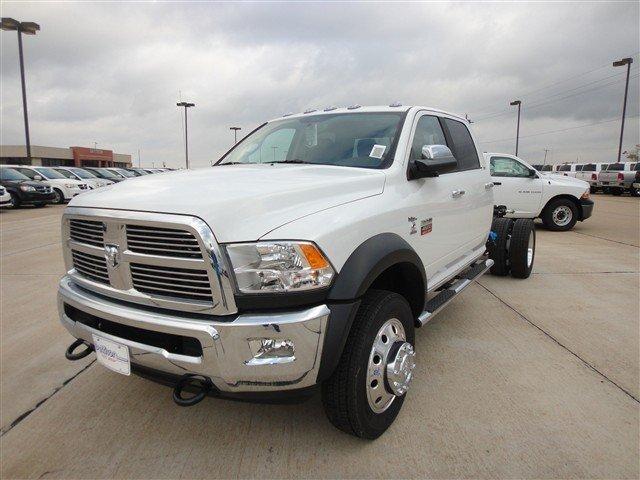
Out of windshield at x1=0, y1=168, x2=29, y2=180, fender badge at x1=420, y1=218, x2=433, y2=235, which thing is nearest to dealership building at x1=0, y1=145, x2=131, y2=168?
windshield at x1=0, y1=168, x2=29, y2=180

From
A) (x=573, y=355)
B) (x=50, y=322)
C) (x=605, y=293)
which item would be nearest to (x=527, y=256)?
(x=605, y=293)

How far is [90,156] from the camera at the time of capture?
2446 inches

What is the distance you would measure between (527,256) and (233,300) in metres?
4.74

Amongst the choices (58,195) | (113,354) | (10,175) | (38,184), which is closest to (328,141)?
(113,354)

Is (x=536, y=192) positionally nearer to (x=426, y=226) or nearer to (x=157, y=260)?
(x=426, y=226)

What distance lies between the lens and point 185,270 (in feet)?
6.43

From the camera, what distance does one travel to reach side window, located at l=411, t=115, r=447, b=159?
3.16m

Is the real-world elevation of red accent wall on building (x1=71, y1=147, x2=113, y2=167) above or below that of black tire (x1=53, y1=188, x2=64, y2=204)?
above

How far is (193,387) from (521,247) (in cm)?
461

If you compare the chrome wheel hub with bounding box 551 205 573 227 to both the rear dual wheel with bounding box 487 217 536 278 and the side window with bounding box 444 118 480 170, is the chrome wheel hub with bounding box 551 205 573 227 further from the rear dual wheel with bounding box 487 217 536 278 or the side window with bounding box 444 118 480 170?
the side window with bounding box 444 118 480 170

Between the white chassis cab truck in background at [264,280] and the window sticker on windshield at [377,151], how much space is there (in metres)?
0.01

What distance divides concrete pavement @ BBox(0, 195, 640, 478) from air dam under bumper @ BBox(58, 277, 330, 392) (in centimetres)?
60

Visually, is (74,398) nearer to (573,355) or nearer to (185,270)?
(185,270)

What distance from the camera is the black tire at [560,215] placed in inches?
393
